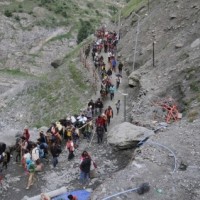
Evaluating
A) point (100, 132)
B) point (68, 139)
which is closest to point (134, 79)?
point (100, 132)

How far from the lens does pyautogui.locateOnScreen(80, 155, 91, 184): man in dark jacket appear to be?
96.4ft

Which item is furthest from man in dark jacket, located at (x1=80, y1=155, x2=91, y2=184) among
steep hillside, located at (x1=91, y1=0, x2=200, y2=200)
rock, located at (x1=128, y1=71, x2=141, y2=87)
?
rock, located at (x1=128, y1=71, x2=141, y2=87)

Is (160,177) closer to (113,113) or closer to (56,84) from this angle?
(113,113)

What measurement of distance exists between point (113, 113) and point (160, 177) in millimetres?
16170

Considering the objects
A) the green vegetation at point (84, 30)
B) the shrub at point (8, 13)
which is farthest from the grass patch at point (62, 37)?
the shrub at point (8, 13)

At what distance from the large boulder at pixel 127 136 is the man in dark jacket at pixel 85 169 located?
149 inches

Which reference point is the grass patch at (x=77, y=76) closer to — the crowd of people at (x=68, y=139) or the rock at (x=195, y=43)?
the crowd of people at (x=68, y=139)

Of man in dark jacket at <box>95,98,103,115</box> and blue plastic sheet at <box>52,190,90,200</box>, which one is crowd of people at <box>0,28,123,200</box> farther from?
blue plastic sheet at <box>52,190,90,200</box>

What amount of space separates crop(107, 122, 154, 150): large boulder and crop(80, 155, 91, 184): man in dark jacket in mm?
3781

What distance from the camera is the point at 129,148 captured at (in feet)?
109

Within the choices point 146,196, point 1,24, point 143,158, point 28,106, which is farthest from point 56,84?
point 1,24

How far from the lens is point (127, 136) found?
33219mm

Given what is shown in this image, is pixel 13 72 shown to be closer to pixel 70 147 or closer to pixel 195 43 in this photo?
pixel 195 43

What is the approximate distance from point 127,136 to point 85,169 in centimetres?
475
